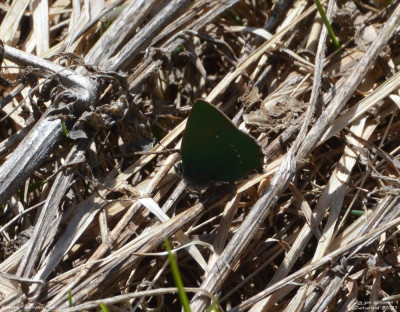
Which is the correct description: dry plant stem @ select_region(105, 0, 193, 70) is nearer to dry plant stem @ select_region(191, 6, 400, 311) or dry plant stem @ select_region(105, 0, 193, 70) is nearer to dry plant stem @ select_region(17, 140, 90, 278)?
dry plant stem @ select_region(17, 140, 90, 278)

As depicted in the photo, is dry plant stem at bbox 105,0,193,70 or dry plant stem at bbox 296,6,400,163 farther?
dry plant stem at bbox 105,0,193,70

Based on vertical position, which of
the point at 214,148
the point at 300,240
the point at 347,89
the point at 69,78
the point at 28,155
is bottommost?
the point at 300,240

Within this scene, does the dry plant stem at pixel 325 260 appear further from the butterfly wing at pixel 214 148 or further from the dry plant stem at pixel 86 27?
the dry plant stem at pixel 86 27

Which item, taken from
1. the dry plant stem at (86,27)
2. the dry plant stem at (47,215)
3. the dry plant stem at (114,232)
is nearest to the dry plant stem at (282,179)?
the dry plant stem at (114,232)

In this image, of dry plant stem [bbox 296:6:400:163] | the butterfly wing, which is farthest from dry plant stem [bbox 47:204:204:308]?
dry plant stem [bbox 296:6:400:163]

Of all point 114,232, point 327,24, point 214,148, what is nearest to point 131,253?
point 114,232

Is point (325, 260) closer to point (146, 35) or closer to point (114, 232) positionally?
point (114, 232)
